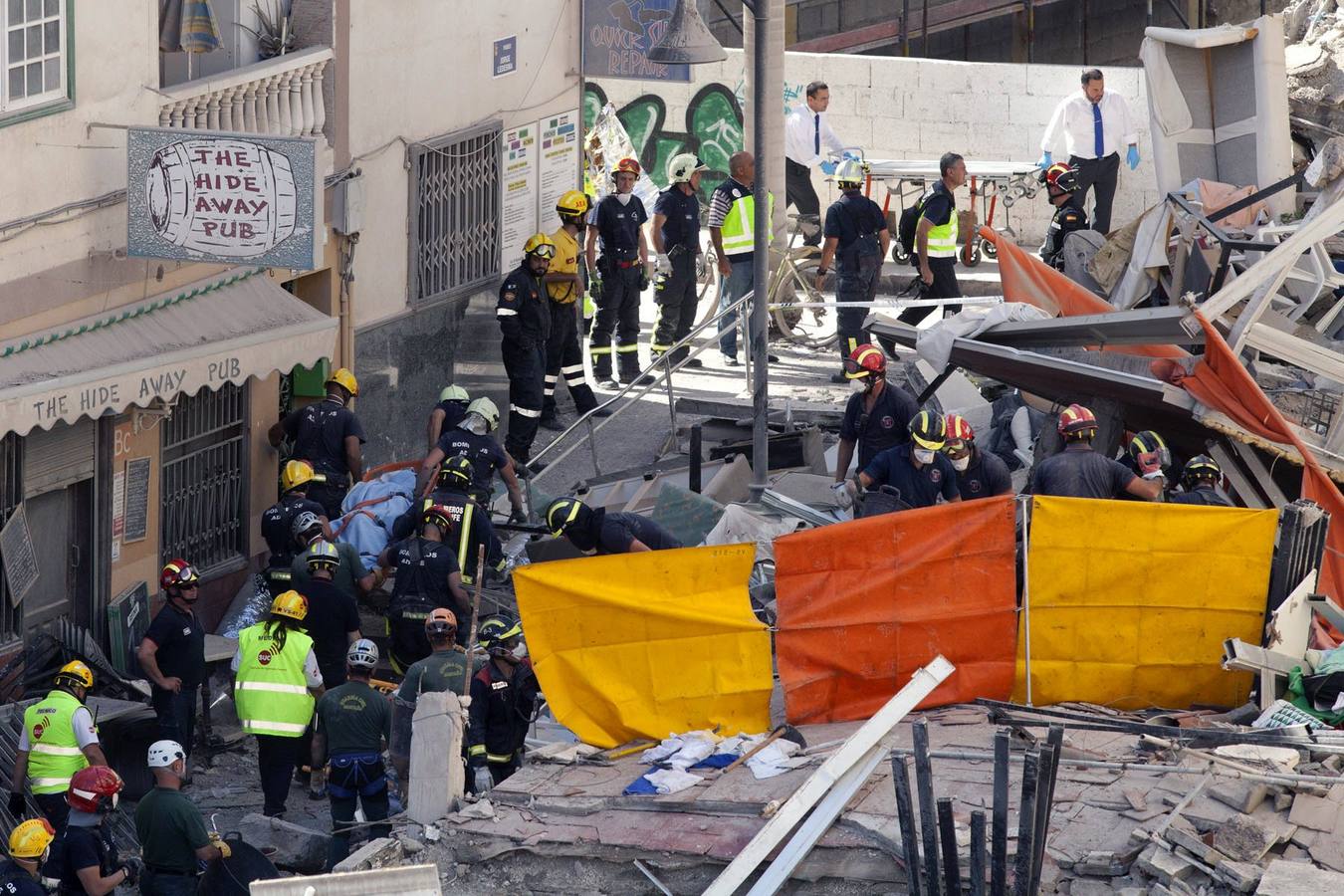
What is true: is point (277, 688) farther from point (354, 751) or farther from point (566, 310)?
point (566, 310)

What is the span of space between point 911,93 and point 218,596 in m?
12.5

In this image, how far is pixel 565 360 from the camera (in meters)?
17.9

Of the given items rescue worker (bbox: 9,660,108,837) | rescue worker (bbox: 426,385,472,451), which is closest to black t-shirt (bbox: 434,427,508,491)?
rescue worker (bbox: 426,385,472,451)

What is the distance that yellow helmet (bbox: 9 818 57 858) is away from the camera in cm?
1001

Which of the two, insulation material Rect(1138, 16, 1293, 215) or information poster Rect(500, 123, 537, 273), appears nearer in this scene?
information poster Rect(500, 123, 537, 273)

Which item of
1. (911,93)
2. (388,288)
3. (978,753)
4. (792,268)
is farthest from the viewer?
(911,93)

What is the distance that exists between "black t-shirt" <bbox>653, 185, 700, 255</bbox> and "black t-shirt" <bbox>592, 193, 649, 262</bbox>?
303mm

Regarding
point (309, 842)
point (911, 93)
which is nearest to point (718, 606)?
point (309, 842)

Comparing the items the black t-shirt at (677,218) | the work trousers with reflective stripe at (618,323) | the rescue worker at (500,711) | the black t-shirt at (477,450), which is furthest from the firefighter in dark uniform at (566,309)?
the rescue worker at (500,711)

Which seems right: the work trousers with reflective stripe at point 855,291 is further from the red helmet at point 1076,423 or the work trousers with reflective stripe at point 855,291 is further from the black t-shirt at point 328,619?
the black t-shirt at point 328,619

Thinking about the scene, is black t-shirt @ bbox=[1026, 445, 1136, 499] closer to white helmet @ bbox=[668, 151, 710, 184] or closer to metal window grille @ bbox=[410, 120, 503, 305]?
metal window grille @ bbox=[410, 120, 503, 305]

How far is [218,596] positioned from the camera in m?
14.8

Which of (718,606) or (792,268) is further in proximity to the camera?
(792,268)

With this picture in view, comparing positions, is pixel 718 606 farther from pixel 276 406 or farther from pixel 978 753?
pixel 276 406
